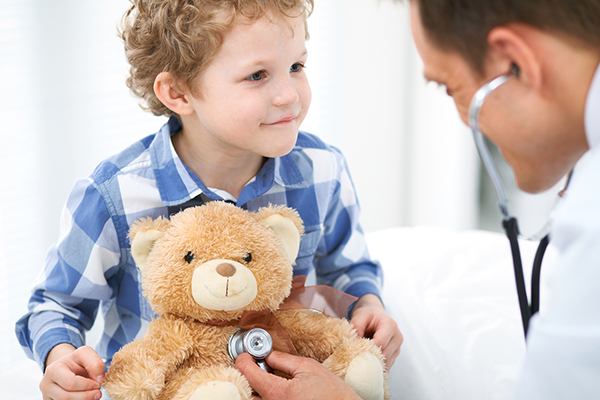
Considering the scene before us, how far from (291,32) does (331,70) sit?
3.81ft

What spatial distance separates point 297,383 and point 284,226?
0.74 feet

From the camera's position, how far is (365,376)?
Answer: 775 mm

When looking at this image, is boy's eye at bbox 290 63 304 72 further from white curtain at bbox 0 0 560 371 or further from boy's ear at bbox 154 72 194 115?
white curtain at bbox 0 0 560 371

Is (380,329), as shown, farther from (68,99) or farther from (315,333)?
(68,99)

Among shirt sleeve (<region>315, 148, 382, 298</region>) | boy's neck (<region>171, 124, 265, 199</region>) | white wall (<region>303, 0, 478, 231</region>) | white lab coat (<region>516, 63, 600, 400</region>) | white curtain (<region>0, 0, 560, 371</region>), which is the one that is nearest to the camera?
white lab coat (<region>516, 63, 600, 400</region>)

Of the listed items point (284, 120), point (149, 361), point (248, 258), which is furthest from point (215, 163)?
point (149, 361)

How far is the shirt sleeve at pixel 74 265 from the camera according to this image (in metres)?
0.91

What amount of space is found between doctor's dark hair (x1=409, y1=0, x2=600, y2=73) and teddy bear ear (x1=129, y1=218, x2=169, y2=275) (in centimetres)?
45

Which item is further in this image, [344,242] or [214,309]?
[344,242]

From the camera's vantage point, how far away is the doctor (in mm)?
531

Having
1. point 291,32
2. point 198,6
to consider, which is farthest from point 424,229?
point 198,6

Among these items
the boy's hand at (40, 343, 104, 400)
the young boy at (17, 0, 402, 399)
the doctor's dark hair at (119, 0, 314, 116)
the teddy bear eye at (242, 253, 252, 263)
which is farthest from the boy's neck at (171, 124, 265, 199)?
the boy's hand at (40, 343, 104, 400)

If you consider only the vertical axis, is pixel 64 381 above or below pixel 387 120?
below

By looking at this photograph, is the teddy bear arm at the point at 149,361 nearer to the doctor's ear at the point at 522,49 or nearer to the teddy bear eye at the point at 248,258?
the teddy bear eye at the point at 248,258
